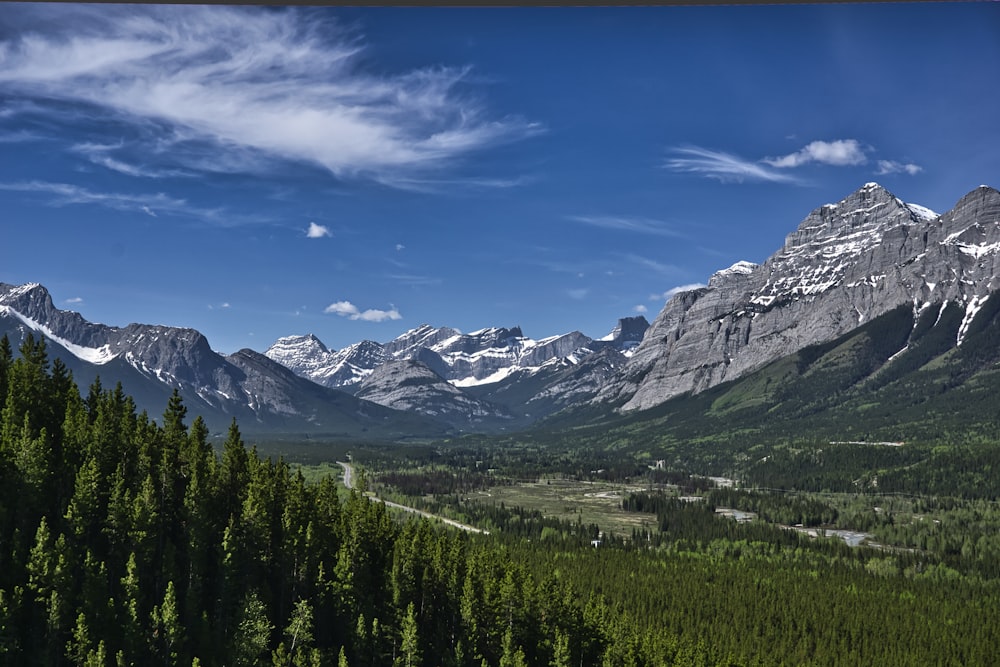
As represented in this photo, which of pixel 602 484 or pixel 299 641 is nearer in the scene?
pixel 299 641

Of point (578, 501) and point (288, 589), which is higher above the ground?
point (288, 589)

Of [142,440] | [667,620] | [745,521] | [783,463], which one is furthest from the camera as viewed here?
[783,463]

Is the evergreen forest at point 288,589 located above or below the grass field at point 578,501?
above

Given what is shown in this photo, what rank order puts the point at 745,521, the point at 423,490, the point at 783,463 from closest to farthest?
the point at 745,521 < the point at 423,490 < the point at 783,463

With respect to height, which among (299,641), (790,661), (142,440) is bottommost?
(790,661)

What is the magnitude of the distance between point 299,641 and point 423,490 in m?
135

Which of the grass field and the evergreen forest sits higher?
the evergreen forest

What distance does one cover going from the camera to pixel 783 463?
643ft

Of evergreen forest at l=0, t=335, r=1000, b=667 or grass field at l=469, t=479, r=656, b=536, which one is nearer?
evergreen forest at l=0, t=335, r=1000, b=667

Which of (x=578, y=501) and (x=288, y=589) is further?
(x=578, y=501)

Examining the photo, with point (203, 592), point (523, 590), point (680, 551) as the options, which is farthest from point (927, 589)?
point (203, 592)

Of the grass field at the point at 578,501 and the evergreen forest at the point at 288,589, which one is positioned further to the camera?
the grass field at the point at 578,501

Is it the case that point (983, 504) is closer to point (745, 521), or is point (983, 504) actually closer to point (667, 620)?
point (745, 521)

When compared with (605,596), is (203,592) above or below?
above
